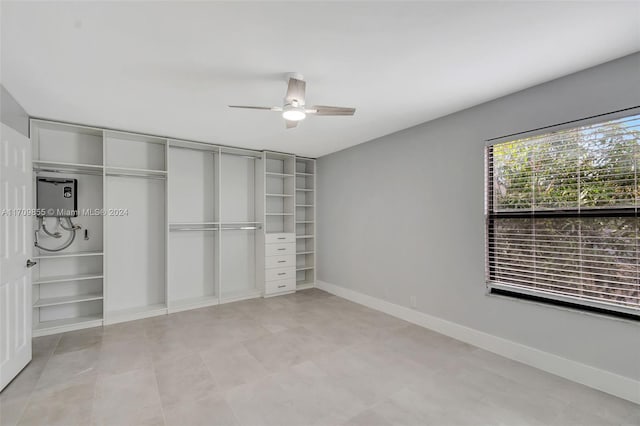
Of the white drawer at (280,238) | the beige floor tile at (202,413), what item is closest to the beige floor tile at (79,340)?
the beige floor tile at (202,413)

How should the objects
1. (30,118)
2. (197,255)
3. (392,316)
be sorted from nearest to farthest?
1. (30,118)
2. (392,316)
3. (197,255)

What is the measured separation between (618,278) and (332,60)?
8.94 feet

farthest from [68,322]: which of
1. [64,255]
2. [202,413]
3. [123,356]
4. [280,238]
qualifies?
[280,238]

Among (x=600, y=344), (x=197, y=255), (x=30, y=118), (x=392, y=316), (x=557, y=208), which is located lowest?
(x=392, y=316)

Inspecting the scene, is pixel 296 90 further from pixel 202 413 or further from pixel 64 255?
pixel 64 255

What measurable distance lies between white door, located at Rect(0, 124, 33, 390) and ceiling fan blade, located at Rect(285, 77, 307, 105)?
2342mm

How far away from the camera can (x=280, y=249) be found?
5.27 metres

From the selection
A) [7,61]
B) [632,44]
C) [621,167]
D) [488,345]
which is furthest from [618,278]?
[7,61]

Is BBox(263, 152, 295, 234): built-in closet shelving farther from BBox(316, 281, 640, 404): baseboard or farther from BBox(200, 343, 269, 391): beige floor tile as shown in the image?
BBox(200, 343, 269, 391): beige floor tile

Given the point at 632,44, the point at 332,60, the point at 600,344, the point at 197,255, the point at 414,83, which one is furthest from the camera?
the point at 197,255

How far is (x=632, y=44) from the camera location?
2.06 metres

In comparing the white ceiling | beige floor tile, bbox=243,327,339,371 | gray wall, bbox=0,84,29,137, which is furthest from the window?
gray wall, bbox=0,84,29,137

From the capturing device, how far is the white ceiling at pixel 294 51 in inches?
67.1

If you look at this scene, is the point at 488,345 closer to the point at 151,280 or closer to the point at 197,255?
the point at 197,255
